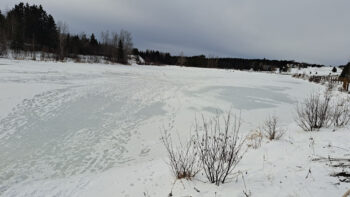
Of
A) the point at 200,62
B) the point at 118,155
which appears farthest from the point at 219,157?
the point at 200,62

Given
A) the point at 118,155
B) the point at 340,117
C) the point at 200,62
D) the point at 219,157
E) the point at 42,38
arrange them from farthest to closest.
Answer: the point at 200,62 < the point at 42,38 < the point at 340,117 < the point at 118,155 < the point at 219,157

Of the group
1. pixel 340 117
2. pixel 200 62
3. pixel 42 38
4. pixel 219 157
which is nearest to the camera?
pixel 219 157

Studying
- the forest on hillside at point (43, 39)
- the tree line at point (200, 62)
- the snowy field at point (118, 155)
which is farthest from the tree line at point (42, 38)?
the snowy field at point (118, 155)

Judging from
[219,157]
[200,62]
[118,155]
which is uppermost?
[200,62]

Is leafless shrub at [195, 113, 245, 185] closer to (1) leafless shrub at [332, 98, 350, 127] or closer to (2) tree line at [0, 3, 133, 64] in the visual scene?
(1) leafless shrub at [332, 98, 350, 127]

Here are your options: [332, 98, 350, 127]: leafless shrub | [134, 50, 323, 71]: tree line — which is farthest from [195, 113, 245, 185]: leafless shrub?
[134, 50, 323, 71]: tree line

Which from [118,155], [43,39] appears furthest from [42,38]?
[118,155]

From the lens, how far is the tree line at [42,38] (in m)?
40.5

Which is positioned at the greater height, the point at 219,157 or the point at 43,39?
the point at 43,39

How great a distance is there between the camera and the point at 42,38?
4962 centimetres

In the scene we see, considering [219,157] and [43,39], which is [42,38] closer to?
[43,39]

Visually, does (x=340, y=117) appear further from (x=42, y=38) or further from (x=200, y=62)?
(x=200, y=62)

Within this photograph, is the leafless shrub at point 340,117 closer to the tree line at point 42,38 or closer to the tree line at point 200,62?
the tree line at point 42,38

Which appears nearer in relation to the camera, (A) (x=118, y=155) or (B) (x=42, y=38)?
(A) (x=118, y=155)
